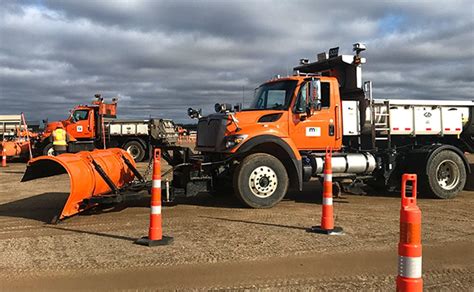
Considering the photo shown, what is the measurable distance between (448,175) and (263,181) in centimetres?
473

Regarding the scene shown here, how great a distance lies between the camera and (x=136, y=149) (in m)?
22.5

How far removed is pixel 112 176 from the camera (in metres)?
8.47

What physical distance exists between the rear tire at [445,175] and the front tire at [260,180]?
3617mm

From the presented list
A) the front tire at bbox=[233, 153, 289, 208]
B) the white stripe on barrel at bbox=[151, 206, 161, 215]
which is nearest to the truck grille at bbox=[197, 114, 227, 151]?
the front tire at bbox=[233, 153, 289, 208]

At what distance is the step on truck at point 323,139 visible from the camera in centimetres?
854

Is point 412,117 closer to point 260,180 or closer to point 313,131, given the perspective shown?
point 313,131

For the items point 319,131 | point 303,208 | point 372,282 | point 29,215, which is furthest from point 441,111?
point 29,215

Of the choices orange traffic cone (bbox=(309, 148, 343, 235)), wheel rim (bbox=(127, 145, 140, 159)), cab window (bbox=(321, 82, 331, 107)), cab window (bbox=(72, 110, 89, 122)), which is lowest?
orange traffic cone (bbox=(309, 148, 343, 235))

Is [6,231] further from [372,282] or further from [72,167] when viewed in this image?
[372,282]

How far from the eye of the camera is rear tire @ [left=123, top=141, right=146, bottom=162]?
22.4 m

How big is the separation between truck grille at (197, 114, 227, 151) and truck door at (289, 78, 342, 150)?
1.46 metres

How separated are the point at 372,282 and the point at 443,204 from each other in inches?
219

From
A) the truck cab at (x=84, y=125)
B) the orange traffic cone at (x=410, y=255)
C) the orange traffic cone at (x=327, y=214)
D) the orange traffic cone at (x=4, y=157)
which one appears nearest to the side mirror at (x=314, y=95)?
the orange traffic cone at (x=327, y=214)

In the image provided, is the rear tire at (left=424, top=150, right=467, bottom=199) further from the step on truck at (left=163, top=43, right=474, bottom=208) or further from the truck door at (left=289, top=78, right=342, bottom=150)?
the truck door at (left=289, top=78, right=342, bottom=150)
